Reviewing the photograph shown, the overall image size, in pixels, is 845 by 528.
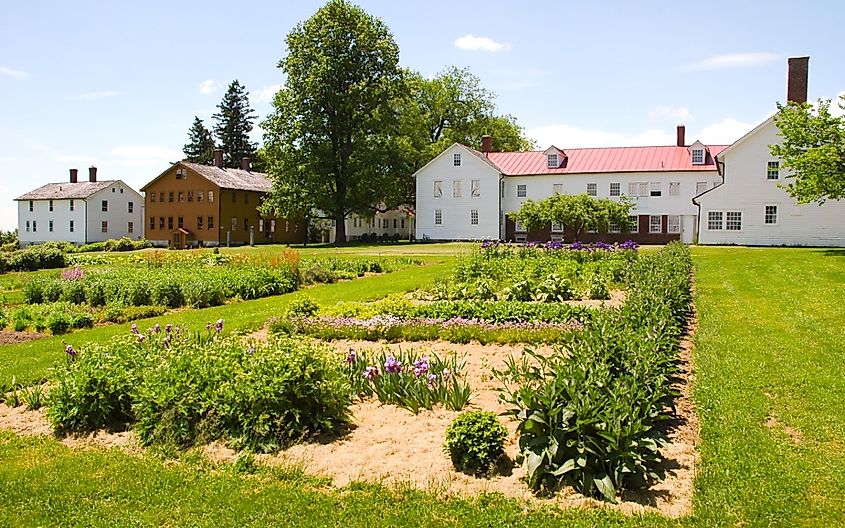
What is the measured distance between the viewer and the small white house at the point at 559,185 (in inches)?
1939

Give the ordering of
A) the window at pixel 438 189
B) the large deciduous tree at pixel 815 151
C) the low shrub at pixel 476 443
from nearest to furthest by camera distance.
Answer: the low shrub at pixel 476 443 → the large deciduous tree at pixel 815 151 → the window at pixel 438 189

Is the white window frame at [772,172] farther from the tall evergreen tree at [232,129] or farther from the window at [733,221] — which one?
the tall evergreen tree at [232,129]

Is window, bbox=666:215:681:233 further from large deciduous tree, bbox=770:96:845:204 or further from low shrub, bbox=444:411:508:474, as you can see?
low shrub, bbox=444:411:508:474

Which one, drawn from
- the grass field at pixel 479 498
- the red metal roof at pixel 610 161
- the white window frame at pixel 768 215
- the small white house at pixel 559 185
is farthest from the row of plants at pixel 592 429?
the red metal roof at pixel 610 161

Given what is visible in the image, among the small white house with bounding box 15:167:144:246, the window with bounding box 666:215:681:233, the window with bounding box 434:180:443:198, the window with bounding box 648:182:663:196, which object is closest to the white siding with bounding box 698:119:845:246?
the window with bounding box 666:215:681:233

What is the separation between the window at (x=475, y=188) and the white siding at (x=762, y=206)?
51.3ft

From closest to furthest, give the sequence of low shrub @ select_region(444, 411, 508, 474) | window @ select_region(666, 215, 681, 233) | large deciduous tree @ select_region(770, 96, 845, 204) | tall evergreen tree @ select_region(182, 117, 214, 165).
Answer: low shrub @ select_region(444, 411, 508, 474) → large deciduous tree @ select_region(770, 96, 845, 204) → window @ select_region(666, 215, 681, 233) → tall evergreen tree @ select_region(182, 117, 214, 165)

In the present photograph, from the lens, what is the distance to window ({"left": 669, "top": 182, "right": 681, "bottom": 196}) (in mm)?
49219

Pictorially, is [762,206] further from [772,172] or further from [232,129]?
[232,129]

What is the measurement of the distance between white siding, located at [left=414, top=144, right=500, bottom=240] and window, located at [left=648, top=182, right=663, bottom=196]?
10.3 meters

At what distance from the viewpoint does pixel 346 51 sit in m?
51.8

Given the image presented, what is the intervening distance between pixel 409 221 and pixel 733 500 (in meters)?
68.4

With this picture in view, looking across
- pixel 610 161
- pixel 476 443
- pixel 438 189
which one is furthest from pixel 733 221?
pixel 476 443

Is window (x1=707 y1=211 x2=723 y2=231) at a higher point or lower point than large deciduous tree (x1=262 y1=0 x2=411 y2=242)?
lower
